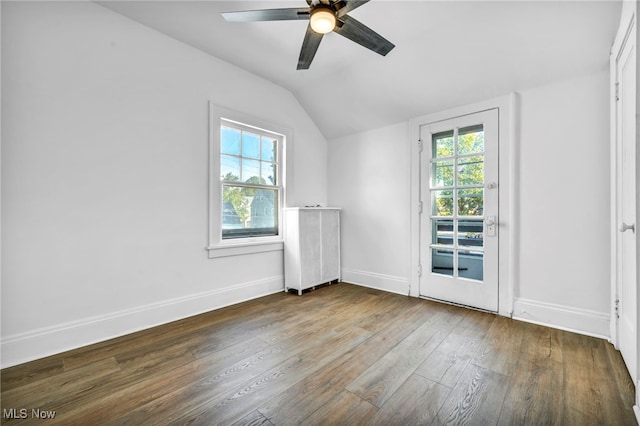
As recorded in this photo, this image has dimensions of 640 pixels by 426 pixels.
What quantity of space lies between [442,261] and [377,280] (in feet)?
2.99

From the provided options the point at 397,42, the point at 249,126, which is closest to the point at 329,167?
the point at 249,126

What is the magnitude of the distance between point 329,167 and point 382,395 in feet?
10.7

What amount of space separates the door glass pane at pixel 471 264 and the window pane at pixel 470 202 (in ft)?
1.37

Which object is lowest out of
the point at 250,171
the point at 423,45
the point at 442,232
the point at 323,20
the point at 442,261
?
the point at 442,261

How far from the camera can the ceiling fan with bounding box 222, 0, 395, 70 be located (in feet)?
5.68

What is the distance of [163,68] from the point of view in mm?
2645

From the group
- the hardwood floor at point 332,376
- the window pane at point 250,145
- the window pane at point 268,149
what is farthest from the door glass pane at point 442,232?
the window pane at point 250,145

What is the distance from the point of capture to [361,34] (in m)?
2.01

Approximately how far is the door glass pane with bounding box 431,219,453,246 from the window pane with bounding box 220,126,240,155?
2444 millimetres

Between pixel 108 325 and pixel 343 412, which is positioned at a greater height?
pixel 108 325

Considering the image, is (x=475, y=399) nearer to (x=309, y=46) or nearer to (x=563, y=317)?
(x=563, y=317)

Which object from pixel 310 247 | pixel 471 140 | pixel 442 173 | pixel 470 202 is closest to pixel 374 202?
pixel 442 173

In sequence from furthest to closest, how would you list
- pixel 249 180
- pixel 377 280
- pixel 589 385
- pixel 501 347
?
1. pixel 377 280
2. pixel 249 180
3. pixel 501 347
4. pixel 589 385

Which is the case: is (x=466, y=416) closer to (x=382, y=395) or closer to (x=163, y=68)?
(x=382, y=395)
